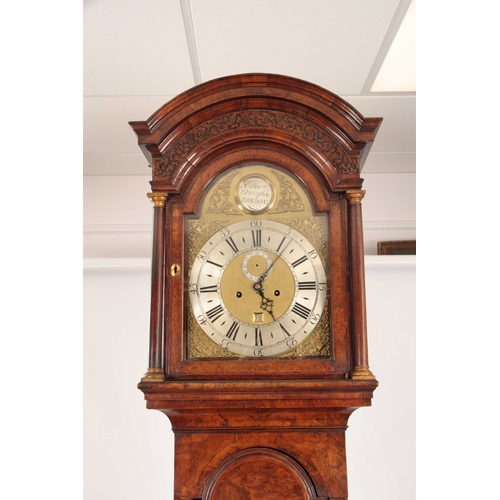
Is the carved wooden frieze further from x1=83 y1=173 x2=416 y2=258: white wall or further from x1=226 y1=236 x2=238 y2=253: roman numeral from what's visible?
x1=83 y1=173 x2=416 y2=258: white wall

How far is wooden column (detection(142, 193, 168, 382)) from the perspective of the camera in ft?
3.71

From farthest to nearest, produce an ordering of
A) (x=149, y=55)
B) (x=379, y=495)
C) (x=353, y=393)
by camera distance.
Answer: (x=379, y=495), (x=149, y=55), (x=353, y=393)

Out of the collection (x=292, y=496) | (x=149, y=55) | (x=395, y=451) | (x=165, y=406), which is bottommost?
(x=395, y=451)

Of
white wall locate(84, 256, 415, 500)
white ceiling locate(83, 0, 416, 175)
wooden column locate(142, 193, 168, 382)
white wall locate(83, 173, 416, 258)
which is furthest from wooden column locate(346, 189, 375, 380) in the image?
white wall locate(83, 173, 416, 258)

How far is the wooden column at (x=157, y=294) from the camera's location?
3.71 feet

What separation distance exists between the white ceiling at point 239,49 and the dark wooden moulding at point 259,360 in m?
0.38

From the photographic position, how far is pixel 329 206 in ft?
3.86

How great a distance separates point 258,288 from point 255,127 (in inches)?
12.9

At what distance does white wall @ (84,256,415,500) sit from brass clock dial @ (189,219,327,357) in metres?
1.22

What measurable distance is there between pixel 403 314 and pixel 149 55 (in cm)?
144

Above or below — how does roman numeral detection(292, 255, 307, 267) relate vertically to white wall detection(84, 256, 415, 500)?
above

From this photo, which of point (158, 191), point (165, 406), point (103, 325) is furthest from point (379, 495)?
point (158, 191)

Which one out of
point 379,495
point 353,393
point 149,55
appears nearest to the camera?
point 353,393

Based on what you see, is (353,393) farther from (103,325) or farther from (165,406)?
(103,325)
